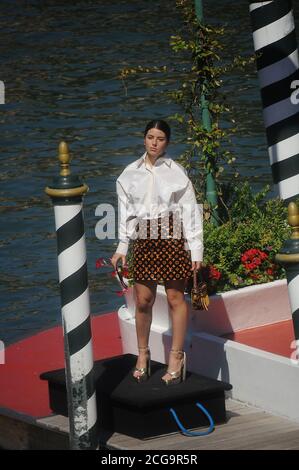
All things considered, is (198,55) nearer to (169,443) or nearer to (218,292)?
(218,292)

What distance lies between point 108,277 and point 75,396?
6545 mm

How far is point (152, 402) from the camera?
24.8 ft

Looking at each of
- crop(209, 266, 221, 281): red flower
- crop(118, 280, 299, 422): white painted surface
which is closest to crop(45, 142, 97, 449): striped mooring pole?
crop(118, 280, 299, 422): white painted surface

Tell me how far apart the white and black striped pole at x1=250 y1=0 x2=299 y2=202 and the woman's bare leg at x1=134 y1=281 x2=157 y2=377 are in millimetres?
1556

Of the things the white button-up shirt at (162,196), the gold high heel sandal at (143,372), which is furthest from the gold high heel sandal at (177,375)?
the white button-up shirt at (162,196)

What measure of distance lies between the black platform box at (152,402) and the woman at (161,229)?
0.10 m

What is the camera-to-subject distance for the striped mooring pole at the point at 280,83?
9.03 meters

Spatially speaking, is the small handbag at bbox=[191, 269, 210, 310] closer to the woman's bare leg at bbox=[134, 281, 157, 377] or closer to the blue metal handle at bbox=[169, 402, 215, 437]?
the woman's bare leg at bbox=[134, 281, 157, 377]

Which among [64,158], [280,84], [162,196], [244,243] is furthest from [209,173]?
[64,158]

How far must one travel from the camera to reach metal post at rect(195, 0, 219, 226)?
952 cm

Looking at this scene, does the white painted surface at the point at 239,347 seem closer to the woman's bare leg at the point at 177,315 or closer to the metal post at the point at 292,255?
the woman's bare leg at the point at 177,315

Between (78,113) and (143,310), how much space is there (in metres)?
13.6

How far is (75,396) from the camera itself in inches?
295

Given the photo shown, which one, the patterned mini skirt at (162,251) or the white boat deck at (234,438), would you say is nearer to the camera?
the white boat deck at (234,438)
